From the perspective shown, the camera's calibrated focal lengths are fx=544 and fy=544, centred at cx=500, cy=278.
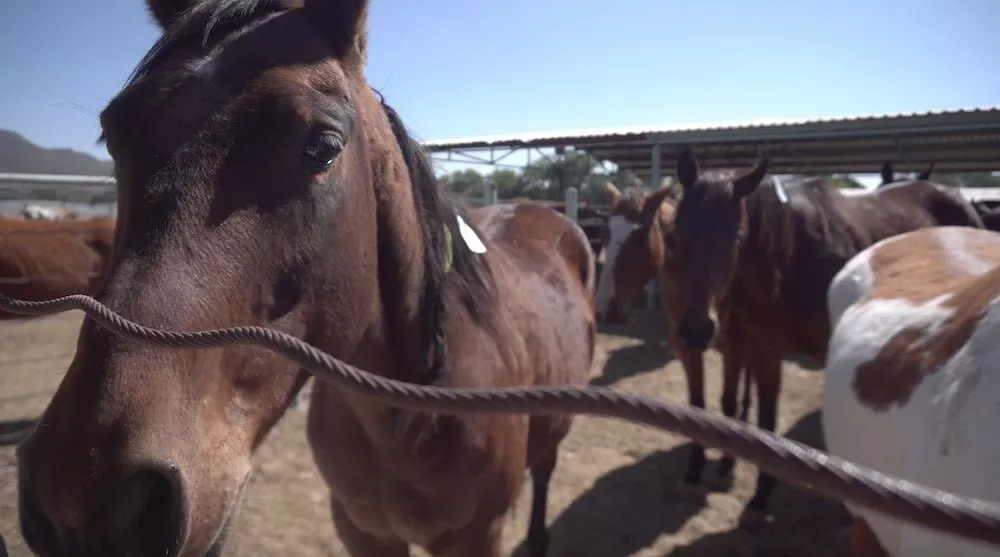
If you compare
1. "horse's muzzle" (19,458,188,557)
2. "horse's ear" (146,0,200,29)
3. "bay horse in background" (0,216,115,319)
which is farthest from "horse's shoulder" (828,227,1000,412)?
"bay horse in background" (0,216,115,319)

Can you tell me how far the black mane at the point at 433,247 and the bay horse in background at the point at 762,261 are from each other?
2156mm

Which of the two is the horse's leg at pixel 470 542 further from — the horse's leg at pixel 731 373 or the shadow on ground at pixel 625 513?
the horse's leg at pixel 731 373

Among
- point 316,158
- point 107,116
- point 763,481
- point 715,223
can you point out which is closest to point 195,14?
point 107,116

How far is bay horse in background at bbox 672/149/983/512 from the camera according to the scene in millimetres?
3492

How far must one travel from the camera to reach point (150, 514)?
2.85 ft

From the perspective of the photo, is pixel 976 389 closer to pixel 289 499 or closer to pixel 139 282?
pixel 139 282

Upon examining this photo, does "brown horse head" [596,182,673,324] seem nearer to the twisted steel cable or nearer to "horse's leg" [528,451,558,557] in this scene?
"horse's leg" [528,451,558,557]

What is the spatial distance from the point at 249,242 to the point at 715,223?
316 cm

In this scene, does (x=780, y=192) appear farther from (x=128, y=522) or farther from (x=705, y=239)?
(x=128, y=522)

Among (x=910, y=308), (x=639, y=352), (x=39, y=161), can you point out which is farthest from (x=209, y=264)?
(x=39, y=161)

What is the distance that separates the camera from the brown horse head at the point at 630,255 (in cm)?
523

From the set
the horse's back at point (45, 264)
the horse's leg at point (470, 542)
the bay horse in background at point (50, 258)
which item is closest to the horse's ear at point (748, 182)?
the horse's leg at point (470, 542)

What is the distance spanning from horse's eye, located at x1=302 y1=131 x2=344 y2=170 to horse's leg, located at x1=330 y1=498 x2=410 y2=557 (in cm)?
146

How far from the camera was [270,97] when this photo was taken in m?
1.05
